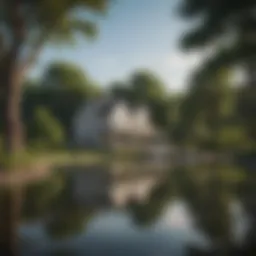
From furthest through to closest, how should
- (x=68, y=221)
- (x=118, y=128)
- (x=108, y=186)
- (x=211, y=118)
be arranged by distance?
(x=108, y=186) → (x=118, y=128) → (x=211, y=118) → (x=68, y=221)

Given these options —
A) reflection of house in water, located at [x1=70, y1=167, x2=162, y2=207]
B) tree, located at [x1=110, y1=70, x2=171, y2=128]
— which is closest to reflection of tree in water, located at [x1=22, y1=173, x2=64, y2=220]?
reflection of house in water, located at [x1=70, y1=167, x2=162, y2=207]

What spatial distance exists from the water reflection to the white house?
0.61ft

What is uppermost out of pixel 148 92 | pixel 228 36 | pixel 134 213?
pixel 228 36

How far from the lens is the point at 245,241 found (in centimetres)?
206

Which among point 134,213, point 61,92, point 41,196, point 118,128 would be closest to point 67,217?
point 41,196

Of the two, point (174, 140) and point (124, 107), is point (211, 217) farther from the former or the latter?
point (124, 107)

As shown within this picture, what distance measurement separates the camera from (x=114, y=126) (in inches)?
97.0

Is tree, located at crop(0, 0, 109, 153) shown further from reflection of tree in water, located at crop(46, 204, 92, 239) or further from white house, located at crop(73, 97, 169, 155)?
reflection of tree in water, located at crop(46, 204, 92, 239)

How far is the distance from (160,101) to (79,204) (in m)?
0.81

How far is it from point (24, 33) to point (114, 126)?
84cm

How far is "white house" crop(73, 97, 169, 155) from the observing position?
2.39m

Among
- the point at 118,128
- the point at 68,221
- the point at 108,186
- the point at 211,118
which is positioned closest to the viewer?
the point at 68,221

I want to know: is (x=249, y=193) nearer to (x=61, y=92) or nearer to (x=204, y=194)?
(x=204, y=194)

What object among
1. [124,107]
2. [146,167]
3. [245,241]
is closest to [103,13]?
[124,107]
